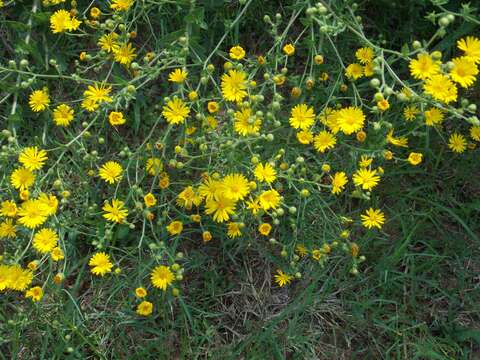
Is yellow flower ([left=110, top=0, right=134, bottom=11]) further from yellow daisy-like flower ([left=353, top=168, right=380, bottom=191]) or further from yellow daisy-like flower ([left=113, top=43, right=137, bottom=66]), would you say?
yellow daisy-like flower ([left=353, top=168, right=380, bottom=191])

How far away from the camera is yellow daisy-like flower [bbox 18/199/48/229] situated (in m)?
3.11

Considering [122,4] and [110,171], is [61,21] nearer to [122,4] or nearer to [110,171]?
[122,4]

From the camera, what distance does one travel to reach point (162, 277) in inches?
125

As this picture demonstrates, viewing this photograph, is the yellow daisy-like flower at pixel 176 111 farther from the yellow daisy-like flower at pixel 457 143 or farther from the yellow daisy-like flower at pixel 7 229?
the yellow daisy-like flower at pixel 457 143

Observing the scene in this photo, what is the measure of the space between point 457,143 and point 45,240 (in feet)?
7.93

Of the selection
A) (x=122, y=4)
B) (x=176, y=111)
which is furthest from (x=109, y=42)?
(x=176, y=111)

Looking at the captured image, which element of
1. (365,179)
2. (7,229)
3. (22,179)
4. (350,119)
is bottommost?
(7,229)

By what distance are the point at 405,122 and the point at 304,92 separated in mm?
623

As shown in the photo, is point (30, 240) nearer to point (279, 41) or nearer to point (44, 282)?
point (44, 282)

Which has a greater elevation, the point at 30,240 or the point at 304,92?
the point at 304,92

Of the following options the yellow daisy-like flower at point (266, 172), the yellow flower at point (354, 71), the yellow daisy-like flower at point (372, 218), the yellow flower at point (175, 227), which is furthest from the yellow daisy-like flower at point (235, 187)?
the yellow flower at point (354, 71)

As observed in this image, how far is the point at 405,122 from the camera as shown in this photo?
347 centimetres

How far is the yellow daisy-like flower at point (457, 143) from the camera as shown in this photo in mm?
3477

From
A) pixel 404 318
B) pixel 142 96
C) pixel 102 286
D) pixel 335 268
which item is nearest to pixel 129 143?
pixel 142 96
